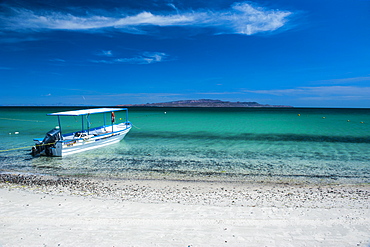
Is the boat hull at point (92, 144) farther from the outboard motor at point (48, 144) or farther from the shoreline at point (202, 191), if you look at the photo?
the shoreline at point (202, 191)

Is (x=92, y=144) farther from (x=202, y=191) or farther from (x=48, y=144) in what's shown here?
(x=202, y=191)

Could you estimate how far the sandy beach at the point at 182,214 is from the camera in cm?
588

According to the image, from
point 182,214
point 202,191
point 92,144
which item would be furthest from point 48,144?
point 182,214

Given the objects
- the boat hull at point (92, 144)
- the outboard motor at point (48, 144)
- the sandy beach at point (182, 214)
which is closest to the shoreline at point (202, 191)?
the sandy beach at point (182, 214)

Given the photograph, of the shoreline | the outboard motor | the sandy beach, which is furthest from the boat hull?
the sandy beach

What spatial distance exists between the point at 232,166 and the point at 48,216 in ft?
31.7

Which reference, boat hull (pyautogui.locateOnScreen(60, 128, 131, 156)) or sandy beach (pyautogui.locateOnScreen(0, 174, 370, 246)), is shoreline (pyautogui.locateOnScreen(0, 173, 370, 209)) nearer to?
sandy beach (pyautogui.locateOnScreen(0, 174, 370, 246))

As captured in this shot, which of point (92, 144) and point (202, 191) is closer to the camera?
point (202, 191)

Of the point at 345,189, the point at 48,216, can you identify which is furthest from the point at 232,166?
the point at 48,216

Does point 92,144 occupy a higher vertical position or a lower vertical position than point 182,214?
higher

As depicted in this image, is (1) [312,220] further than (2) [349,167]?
No

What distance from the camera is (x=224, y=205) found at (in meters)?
8.09

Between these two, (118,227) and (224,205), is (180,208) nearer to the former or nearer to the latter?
(224,205)

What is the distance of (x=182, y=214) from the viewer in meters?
7.27
